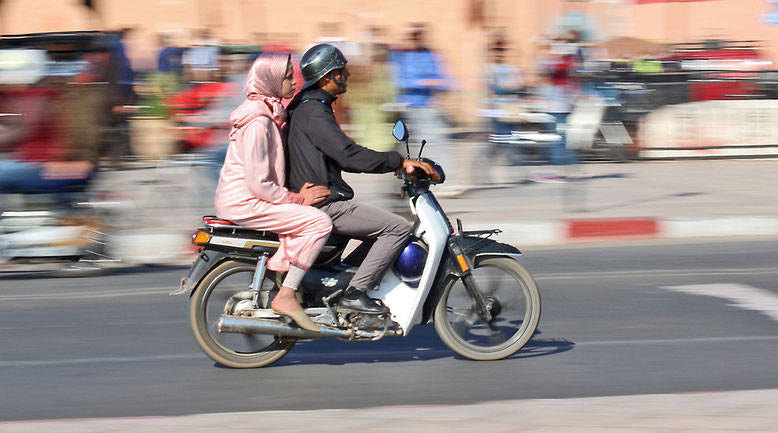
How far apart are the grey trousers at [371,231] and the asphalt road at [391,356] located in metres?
0.54

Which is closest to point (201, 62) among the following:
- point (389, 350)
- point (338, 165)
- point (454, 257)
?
point (389, 350)

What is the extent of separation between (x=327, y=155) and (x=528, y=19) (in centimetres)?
1455

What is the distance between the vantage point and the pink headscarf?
5652 millimetres

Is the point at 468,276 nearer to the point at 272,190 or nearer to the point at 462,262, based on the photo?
the point at 462,262

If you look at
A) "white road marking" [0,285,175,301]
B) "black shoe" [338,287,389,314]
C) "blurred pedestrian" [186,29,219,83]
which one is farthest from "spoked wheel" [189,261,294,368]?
"blurred pedestrian" [186,29,219,83]

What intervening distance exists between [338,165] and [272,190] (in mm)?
379

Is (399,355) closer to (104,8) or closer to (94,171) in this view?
(94,171)

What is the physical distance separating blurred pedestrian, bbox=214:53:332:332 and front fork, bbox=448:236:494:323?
67 cm

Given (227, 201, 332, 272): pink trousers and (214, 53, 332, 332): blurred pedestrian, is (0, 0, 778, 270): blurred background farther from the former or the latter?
(227, 201, 332, 272): pink trousers

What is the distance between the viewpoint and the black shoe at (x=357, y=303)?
579 centimetres

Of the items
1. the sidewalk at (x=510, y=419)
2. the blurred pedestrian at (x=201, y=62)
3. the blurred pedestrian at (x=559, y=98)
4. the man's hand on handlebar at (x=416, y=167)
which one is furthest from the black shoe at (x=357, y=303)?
the blurred pedestrian at (x=201, y=62)

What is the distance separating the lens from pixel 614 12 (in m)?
20.5

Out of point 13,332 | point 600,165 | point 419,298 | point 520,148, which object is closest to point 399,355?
point 419,298

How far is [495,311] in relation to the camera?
19.7 ft
